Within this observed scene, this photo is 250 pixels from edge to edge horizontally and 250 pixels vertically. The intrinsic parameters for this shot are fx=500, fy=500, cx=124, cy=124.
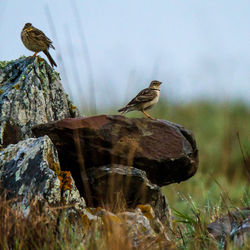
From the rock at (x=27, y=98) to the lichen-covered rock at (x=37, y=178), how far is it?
62 cm

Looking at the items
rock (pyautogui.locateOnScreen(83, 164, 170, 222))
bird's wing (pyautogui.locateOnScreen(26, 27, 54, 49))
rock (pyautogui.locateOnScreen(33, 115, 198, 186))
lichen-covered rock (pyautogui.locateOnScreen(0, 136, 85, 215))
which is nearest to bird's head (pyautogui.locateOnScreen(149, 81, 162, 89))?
bird's wing (pyautogui.locateOnScreen(26, 27, 54, 49))

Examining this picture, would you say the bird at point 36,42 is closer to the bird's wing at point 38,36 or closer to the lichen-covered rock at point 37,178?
the bird's wing at point 38,36

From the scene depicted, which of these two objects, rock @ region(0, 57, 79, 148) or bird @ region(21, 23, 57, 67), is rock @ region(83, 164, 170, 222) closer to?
rock @ region(0, 57, 79, 148)

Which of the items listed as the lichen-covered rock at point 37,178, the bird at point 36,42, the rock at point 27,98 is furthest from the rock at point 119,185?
the bird at point 36,42

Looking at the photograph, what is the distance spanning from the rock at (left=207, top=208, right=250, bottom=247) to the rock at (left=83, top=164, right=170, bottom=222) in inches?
35.8

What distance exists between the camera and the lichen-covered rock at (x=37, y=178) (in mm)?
4812

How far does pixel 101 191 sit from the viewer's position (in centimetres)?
552

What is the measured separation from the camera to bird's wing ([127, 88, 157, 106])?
23.5 ft

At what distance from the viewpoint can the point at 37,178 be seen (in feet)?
16.3

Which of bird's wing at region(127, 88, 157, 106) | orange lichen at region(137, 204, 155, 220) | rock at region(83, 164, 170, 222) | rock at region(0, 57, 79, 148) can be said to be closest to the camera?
orange lichen at region(137, 204, 155, 220)

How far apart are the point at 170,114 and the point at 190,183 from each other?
2564 millimetres

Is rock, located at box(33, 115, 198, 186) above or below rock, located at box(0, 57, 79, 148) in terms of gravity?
below

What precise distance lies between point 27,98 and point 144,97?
5.85 ft

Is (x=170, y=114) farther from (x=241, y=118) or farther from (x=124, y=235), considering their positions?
(x=124, y=235)
